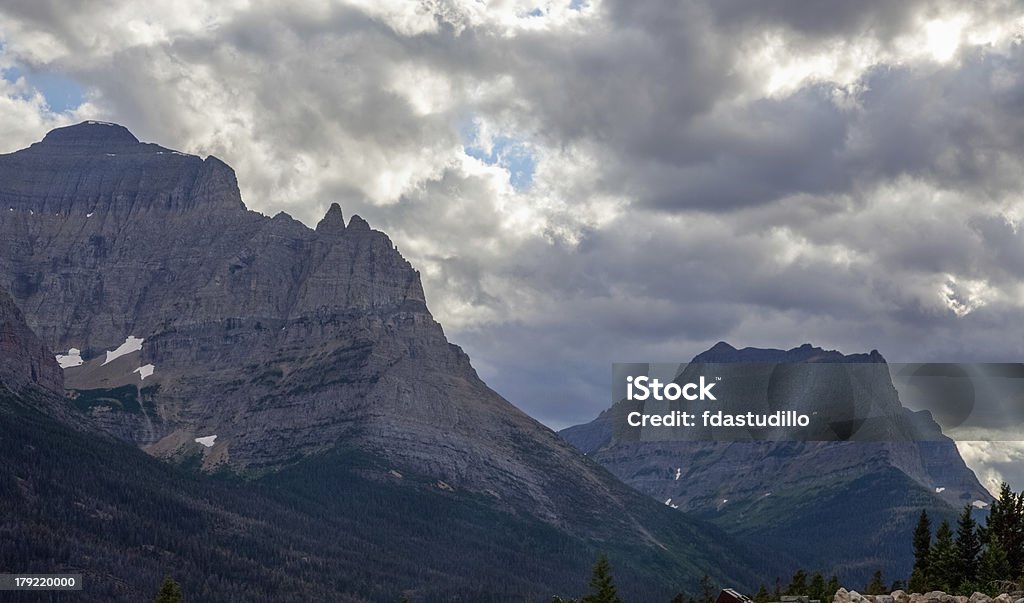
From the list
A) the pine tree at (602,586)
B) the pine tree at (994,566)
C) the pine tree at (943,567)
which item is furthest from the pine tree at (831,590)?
the pine tree at (602,586)

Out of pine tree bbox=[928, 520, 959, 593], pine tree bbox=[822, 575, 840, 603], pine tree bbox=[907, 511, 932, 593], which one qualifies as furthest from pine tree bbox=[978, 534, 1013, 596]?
pine tree bbox=[822, 575, 840, 603]

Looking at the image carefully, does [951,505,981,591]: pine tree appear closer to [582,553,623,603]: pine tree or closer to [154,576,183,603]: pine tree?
[582,553,623,603]: pine tree

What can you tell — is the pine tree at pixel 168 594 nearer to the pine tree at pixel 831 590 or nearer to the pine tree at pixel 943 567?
the pine tree at pixel 831 590

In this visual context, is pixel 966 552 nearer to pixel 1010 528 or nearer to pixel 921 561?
pixel 1010 528

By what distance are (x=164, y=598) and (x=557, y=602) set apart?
1451 inches

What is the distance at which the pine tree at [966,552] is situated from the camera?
4889 inches

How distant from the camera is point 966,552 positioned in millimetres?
128875

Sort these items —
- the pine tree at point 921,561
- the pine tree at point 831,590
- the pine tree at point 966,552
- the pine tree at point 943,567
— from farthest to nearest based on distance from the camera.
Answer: the pine tree at point 921,561 < the pine tree at point 966,552 < the pine tree at point 943,567 < the pine tree at point 831,590

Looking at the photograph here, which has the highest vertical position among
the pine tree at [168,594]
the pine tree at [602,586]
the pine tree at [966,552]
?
the pine tree at [966,552]

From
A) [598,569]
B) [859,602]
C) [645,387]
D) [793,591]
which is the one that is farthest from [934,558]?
[645,387]

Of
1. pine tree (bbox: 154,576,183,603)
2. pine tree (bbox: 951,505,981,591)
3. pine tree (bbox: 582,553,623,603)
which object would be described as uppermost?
pine tree (bbox: 951,505,981,591)

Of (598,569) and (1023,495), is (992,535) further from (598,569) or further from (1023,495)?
(598,569)

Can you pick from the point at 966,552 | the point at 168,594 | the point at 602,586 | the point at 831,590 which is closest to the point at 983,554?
the point at 966,552

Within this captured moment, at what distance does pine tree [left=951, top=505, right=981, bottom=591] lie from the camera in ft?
407
